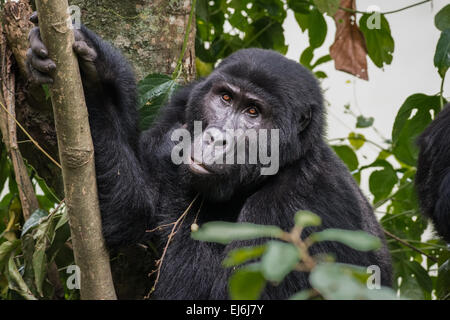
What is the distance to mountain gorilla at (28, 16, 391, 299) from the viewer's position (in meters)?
3.28

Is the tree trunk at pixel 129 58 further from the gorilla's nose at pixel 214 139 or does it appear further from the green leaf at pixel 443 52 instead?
the green leaf at pixel 443 52

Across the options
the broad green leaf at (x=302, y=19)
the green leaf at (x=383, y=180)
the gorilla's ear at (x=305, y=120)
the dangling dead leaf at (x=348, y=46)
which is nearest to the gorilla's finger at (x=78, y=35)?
the gorilla's ear at (x=305, y=120)

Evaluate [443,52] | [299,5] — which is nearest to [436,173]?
[443,52]

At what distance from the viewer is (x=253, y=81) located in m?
3.50

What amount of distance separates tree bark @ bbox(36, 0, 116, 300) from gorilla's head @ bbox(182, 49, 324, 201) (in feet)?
2.25

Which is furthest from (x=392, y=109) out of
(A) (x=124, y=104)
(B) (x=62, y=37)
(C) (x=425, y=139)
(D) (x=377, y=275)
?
(B) (x=62, y=37)

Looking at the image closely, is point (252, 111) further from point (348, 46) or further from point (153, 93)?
point (348, 46)

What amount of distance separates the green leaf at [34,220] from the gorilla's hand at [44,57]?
981mm

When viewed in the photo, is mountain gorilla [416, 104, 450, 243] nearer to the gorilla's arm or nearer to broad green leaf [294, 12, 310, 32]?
broad green leaf [294, 12, 310, 32]

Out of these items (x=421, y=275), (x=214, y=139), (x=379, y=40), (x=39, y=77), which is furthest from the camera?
(x=379, y=40)

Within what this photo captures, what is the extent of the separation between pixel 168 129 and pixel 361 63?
1.94m

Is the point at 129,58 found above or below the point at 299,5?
below

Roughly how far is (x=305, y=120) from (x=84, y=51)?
4.25 ft

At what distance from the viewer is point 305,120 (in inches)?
141
